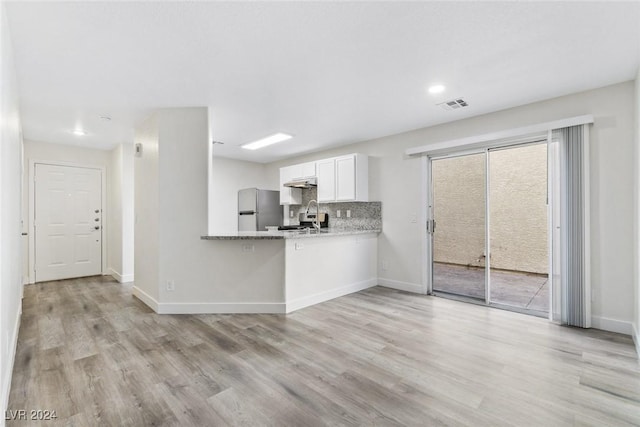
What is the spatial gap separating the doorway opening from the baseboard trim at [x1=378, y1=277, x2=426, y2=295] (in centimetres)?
24

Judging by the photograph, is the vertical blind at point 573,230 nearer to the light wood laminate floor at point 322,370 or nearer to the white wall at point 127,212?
the light wood laminate floor at point 322,370

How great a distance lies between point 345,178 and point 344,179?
25 mm

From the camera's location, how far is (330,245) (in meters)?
4.22

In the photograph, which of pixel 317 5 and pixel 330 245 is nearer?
pixel 317 5

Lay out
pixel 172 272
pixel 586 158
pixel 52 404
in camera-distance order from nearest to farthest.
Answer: pixel 52 404 < pixel 586 158 < pixel 172 272

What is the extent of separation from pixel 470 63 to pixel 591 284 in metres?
2.60

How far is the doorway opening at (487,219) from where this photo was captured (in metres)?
4.05

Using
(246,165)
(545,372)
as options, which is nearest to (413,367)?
(545,372)


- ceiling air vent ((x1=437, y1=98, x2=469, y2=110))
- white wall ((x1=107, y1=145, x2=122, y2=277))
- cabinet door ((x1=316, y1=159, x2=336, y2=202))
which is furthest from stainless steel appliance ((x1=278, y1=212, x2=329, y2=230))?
ceiling air vent ((x1=437, y1=98, x2=469, y2=110))

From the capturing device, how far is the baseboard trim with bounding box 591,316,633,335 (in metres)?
2.88

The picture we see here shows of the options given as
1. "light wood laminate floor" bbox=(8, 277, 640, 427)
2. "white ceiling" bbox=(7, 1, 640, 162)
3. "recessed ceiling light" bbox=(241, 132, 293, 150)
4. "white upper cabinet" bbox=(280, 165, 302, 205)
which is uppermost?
"white ceiling" bbox=(7, 1, 640, 162)

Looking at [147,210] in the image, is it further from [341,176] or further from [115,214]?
[341,176]

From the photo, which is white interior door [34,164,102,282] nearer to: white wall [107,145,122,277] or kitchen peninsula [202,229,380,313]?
white wall [107,145,122,277]

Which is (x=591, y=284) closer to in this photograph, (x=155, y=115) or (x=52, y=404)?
(x=52, y=404)
